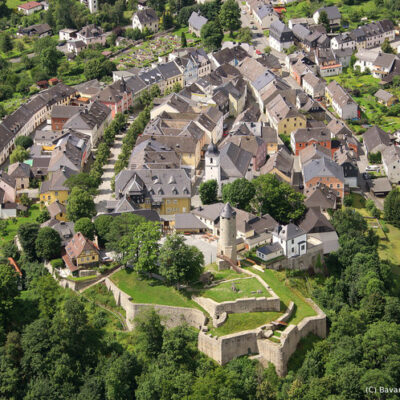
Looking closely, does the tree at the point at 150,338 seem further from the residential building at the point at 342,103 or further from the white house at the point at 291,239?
the residential building at the point at 342,103

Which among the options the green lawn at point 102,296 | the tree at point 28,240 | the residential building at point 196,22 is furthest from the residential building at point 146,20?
the green lawn at point 102,296

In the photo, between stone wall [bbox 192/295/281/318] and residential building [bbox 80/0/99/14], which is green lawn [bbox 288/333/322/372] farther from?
residential building [bbox 80/0/99/14]

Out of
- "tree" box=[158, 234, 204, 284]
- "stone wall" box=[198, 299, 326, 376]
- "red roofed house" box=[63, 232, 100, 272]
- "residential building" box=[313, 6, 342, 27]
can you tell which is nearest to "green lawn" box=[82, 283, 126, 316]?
"red roofed house" box=[63, 232, 100, 272]

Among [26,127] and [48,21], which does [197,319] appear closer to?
[26,127]

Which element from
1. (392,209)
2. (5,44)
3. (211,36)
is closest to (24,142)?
(5,44)

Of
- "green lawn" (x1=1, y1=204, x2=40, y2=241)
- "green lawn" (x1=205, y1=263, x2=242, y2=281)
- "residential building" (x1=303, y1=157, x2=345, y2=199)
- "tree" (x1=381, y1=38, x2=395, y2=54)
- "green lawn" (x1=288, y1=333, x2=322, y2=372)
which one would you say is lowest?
"tree" (x1=381, y1=38, x2=395, y2=54)
